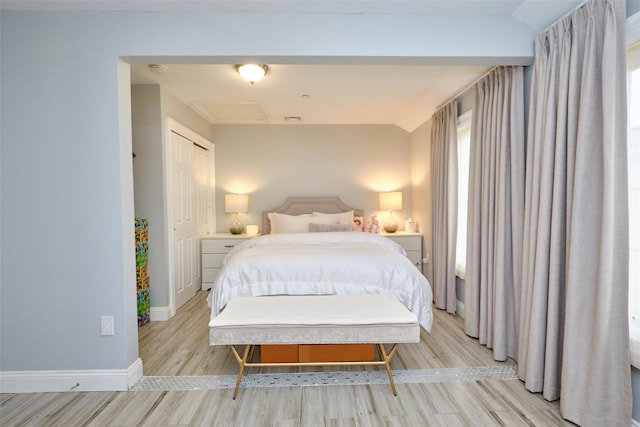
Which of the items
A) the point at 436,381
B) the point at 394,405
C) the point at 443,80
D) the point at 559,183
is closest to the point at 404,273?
the point at 436,381

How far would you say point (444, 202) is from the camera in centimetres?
378

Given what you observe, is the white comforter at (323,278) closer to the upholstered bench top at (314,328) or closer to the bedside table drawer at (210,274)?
the upholstered bench top at (314,328)

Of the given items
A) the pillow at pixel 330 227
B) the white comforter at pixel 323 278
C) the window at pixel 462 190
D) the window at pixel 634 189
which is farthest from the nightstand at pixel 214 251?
the window at pixel 634 189

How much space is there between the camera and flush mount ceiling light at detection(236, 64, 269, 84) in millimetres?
2839

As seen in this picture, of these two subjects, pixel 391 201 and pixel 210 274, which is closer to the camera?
pixel 210 274

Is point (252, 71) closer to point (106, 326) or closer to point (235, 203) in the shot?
point (106, 326)

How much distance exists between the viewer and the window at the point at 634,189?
1664mm

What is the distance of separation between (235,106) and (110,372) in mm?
3084

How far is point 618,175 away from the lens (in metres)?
1.62

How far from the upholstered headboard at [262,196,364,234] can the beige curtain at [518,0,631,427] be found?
10.2 feet

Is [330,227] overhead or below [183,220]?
below

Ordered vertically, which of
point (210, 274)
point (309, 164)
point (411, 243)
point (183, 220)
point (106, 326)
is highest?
point (309, 164)

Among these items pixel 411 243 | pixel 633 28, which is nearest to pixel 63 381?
pixel 633 28

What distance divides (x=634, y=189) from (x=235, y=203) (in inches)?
167
